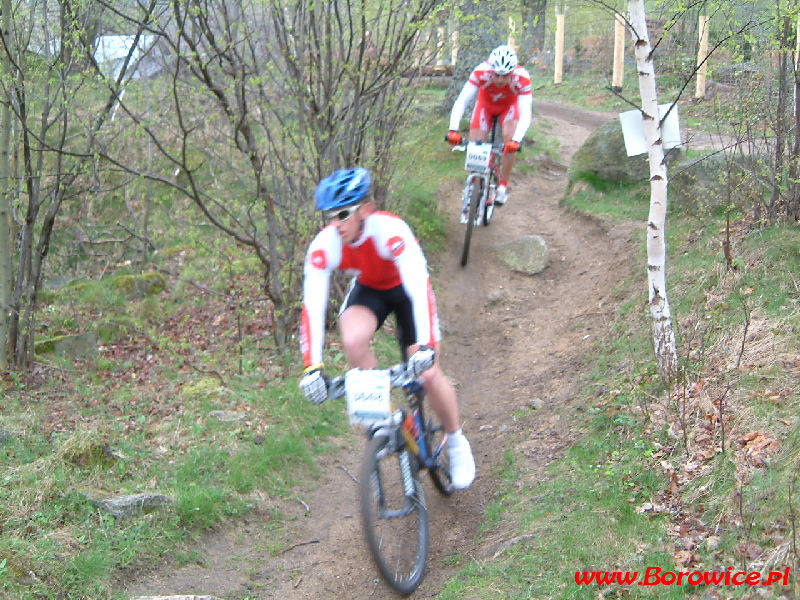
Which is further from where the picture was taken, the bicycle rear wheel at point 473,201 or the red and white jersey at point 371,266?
the bicycle rear wheel at point 473,201

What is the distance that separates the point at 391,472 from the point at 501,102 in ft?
20.0

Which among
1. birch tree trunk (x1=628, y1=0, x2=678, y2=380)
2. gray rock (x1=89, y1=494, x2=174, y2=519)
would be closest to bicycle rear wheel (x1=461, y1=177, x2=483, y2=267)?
birch tree trunk (x1=628, y1=0, x2=678, y2=380)

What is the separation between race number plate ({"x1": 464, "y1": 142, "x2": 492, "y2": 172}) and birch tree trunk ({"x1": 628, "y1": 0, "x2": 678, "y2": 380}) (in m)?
3.54

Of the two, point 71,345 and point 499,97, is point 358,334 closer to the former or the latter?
point 499,97

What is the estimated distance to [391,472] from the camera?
12.8ft

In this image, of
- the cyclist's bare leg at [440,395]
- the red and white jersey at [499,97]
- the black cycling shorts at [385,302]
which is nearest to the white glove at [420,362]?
the cyclist's bare leg at [440,395]

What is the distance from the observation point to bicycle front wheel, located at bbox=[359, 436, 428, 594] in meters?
3.67

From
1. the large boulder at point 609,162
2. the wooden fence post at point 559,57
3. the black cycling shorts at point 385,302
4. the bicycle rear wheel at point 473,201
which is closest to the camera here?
the black cycling shorts at point 385,302

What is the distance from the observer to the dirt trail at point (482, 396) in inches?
169

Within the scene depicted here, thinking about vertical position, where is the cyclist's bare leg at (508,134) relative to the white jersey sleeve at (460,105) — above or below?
below

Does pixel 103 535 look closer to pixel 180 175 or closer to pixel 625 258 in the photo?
pixel 625 258

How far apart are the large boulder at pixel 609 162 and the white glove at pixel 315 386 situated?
24.2 ft

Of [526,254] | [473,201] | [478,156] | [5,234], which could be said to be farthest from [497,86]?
[5,234]

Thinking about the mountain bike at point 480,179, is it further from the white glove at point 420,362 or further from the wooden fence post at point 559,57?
the wooden fence post at point 559,57
